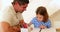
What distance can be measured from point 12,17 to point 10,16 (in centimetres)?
3

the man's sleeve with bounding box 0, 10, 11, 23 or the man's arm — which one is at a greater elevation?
the man's sleeve with bounding box 0, 10, 11, 23

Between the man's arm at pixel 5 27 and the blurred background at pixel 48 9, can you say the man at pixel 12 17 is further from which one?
the blurred background at pixel 48 9

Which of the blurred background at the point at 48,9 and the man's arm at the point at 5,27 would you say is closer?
the man's arm at the point at 5,27

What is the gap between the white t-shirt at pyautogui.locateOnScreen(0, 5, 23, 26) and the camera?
1115 millimetres

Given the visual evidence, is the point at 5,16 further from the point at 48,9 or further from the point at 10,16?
the point at 48,9

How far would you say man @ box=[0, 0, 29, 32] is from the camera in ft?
3.58

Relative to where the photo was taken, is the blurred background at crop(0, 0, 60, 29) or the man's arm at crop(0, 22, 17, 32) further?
the blurred background at crop(0, 0, 60, 29)

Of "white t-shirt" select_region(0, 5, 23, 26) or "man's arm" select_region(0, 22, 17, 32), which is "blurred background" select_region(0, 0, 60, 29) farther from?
"man's arm" select_region(0, 22, 17, 32)

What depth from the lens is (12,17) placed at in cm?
119

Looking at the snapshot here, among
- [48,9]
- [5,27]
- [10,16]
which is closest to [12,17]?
[10,16]

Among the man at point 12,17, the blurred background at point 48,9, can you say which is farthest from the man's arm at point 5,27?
the blurred background at point 48,9

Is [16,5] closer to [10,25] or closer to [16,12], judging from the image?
[16,12]

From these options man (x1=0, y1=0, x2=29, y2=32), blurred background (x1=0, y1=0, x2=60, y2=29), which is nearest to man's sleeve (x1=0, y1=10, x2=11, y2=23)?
man (x1=0, y1=0, x2=29, y2=32)

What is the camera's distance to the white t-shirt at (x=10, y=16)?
112 cm
